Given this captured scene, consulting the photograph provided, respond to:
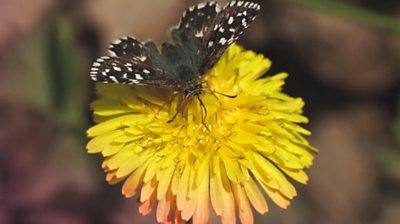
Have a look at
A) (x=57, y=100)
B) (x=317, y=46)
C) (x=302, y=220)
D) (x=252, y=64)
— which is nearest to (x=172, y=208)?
(x=252, y=64)

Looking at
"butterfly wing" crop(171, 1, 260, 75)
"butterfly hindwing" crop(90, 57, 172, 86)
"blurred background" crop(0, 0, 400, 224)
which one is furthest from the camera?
"blurred background" crop(0, 0, 400, 224)

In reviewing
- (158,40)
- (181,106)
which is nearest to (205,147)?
(181,106)

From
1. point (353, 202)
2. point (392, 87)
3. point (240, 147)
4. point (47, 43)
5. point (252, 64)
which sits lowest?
point (353, 202)

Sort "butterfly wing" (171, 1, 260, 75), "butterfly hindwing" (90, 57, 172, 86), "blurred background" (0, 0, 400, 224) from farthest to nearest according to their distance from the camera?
1. "blurred background" (0, 0, 400, 224)
2. "butterfly wing" (171, 1, 260, 75)
3. "butterfly hindwing" (90, 57, 172, 86)

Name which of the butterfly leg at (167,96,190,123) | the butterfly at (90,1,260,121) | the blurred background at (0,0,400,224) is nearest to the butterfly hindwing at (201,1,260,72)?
the butterfly at (90,1,260,121)

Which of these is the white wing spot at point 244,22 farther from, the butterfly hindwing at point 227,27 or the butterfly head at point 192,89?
the butterfly head at point 192,89

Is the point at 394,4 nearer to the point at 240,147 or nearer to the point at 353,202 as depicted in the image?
the point at 353,202

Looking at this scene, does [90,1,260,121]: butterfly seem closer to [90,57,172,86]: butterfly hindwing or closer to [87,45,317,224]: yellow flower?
[90,57,172,86]: butterfly hindwing
